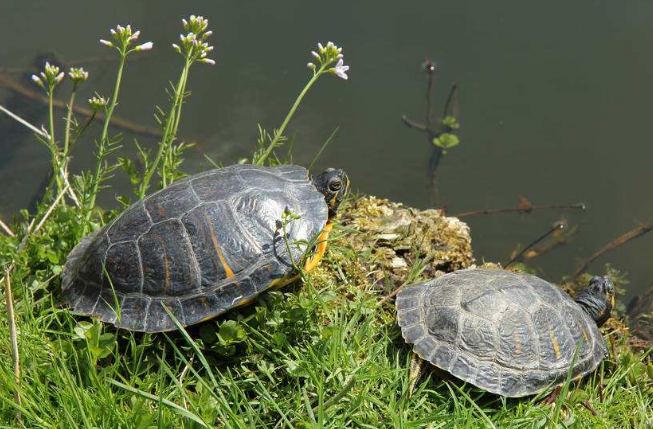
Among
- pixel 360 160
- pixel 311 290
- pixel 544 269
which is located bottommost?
pixel 544 269

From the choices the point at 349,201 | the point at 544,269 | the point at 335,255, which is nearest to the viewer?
the point at 335,255

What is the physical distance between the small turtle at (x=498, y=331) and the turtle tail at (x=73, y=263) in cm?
169

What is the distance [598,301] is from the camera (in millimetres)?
3617

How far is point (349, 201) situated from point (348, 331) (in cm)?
134

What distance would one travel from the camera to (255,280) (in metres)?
2.86

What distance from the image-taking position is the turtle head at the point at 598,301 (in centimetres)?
362

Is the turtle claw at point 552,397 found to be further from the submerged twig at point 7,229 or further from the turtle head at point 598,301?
the submerged twig at point 7,229

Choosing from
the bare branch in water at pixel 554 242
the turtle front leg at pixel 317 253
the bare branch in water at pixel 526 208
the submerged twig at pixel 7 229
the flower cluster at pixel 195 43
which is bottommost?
the bare branch in water at pixel 554 242

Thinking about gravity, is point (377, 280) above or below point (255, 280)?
below

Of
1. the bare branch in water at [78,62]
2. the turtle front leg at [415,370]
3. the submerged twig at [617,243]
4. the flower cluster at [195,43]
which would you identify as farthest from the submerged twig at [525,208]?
the bare branch in water at [78,62]

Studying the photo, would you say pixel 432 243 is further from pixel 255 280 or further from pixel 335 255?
pixel 255 280

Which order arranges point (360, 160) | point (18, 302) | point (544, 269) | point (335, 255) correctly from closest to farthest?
point (18, 302) → point (335, 255) → point (544, 269) → point (360, 160)

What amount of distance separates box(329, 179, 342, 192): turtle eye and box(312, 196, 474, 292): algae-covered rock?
24cm

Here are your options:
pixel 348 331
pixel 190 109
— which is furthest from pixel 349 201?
pixel 190 109
